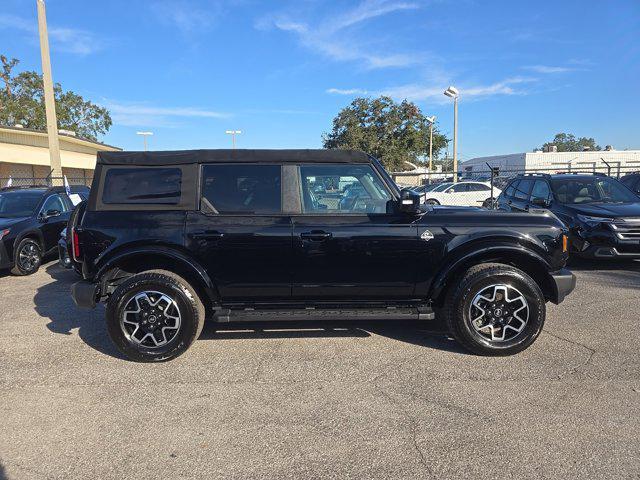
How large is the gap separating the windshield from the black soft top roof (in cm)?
606

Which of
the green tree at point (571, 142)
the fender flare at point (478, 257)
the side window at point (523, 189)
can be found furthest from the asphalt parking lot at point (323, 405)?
the green tree at point (571, 142)

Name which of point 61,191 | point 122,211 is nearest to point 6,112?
point 61,191

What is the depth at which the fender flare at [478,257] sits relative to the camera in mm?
4035

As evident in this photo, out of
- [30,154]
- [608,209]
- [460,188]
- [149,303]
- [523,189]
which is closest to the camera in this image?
[149,303]

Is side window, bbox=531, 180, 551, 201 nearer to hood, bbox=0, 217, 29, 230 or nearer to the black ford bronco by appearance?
the black ford bronco

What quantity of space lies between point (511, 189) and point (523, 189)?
637 millimetres

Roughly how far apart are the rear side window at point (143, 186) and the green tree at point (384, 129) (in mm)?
34085

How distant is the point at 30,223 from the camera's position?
26.2 feet

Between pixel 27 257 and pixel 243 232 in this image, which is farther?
pixel 27 257

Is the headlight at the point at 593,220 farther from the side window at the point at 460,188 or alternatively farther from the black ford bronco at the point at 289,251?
the side window at the point at 460,188

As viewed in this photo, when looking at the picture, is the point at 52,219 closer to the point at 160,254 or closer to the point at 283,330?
the point at 160,254

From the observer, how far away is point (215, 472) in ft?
8.26

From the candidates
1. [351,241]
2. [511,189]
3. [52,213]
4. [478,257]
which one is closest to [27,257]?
[52,213]

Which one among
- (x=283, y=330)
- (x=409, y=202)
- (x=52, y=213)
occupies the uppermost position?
(x=409, y=202)
